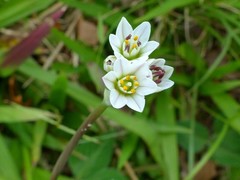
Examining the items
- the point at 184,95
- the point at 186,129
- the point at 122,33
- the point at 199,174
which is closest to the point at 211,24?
the point at 184,95

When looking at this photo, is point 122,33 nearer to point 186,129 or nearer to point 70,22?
point 186,129

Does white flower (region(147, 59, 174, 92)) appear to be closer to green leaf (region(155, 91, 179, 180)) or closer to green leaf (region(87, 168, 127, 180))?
green leaf (region(87, 168, 127, 180))

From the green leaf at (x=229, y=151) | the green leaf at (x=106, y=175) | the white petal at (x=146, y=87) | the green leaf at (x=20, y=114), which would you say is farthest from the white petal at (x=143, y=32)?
the green leaf at (x=229, y=151)

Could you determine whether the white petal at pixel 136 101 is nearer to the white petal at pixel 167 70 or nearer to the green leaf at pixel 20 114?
the white petal at pixel 167 70

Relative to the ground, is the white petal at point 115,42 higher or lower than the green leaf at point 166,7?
lower

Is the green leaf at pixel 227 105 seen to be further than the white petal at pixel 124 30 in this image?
Yes

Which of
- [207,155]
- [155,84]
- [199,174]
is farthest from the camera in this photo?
[199,174]
